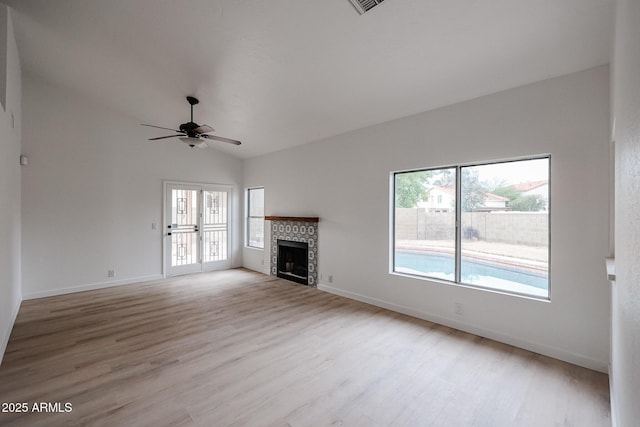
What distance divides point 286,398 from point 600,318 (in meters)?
2.90

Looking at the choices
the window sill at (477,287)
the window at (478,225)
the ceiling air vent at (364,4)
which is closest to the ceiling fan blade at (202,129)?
the ceiling air vent at (364,4)

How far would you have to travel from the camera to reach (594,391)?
88.8 inches

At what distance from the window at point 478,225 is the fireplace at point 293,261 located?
210 centimetres

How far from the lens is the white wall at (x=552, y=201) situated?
2.59 metres

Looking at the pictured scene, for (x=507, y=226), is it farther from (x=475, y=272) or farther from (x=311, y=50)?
(x=311, y=50)

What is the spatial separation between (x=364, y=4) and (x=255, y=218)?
5577 millimetres

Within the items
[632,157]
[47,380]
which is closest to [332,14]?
[632,157]

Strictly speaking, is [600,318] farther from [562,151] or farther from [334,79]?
[334,79]

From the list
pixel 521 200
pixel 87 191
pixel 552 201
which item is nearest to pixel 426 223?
pixel 521 200

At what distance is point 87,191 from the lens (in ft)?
16.7

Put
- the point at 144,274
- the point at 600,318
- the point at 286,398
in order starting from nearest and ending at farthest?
the point at 286,398
the point at 600,318
the point at 144,274

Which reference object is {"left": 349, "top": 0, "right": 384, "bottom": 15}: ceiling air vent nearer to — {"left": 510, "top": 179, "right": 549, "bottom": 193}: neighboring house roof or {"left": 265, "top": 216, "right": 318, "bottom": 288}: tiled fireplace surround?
{"left": 510, "top": 179, "right": 549, "bottom": 193}: neighboring house roof

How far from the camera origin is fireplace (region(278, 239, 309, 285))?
18.6 ft

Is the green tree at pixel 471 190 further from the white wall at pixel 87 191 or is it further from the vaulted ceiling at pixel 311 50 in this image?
the white wall at pixel 87 191
